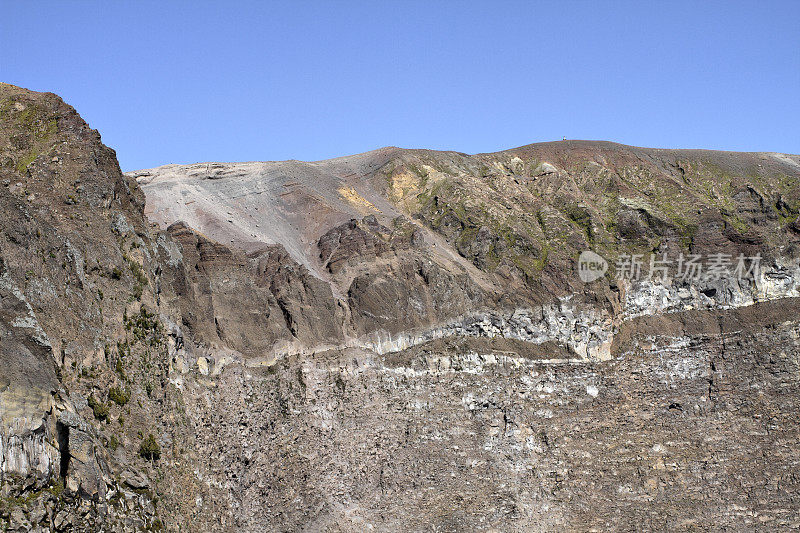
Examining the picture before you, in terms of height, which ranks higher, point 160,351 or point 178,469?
point 160,351

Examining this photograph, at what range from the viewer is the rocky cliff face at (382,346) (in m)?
37.8

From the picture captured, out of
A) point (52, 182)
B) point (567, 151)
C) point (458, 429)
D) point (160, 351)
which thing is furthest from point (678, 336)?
point (52, 182)

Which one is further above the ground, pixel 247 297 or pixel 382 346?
pixel 247 297

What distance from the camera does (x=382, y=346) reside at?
181 ft

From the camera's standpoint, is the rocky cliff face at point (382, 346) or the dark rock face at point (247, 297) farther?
the dark rock face at point (247, 297)

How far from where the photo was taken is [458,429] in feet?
175

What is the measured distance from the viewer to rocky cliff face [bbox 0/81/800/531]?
37.8m

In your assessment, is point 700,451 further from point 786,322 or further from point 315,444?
point 315,444

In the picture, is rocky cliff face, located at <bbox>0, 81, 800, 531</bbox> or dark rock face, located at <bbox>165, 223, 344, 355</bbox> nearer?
rocky cliff face, located at <bbox>0, 81, 800, 531</bbox>

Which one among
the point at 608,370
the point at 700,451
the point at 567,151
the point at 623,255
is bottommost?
the point at 700,451

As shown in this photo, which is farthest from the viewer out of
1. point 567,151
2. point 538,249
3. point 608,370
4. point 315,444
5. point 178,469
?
point 567,151

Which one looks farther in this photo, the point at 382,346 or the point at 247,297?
the point at 382,346

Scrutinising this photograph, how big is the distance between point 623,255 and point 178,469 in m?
35.7

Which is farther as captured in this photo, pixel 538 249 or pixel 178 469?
pixel 538 249
